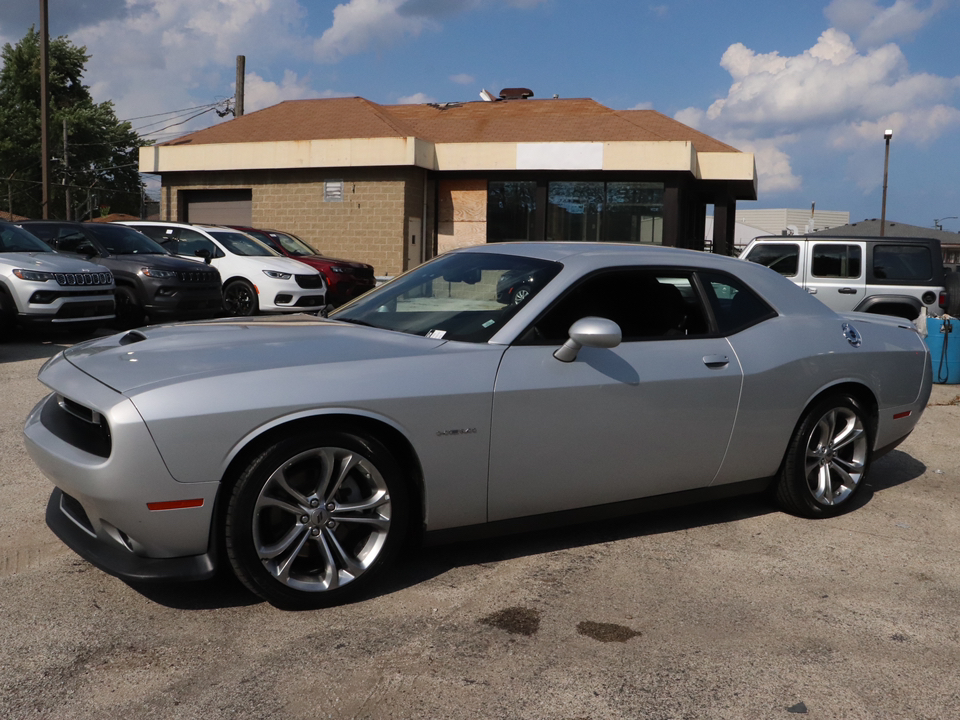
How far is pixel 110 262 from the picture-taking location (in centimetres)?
1309

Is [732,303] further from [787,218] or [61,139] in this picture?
[787,218]

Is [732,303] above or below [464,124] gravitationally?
below

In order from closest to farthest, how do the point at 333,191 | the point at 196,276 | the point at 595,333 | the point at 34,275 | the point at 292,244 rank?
1. the point at 595,333
2. the point at 34,275
3. the point at 196,276
4. the point at 292,244
5. the point at 333,191

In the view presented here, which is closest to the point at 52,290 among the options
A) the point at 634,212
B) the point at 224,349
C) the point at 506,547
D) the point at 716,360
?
the point at 224,349

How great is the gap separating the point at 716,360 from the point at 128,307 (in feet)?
34.0

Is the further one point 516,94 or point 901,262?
point 516,94

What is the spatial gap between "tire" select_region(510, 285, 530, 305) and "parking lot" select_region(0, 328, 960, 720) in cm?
122

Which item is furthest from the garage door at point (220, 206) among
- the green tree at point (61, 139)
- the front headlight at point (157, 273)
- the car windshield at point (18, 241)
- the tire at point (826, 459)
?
the green tree at point (61, 139)

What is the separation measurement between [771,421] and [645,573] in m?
1.15

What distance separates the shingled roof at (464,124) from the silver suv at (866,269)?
13188 mm

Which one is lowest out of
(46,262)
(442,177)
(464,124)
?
(46,262)

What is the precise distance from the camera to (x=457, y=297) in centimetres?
443

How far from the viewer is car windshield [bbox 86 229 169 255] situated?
1367 centimetres

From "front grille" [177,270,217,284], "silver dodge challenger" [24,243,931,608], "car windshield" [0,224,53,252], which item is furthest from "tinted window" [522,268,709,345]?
"car windshield" [0,224,53,252]
